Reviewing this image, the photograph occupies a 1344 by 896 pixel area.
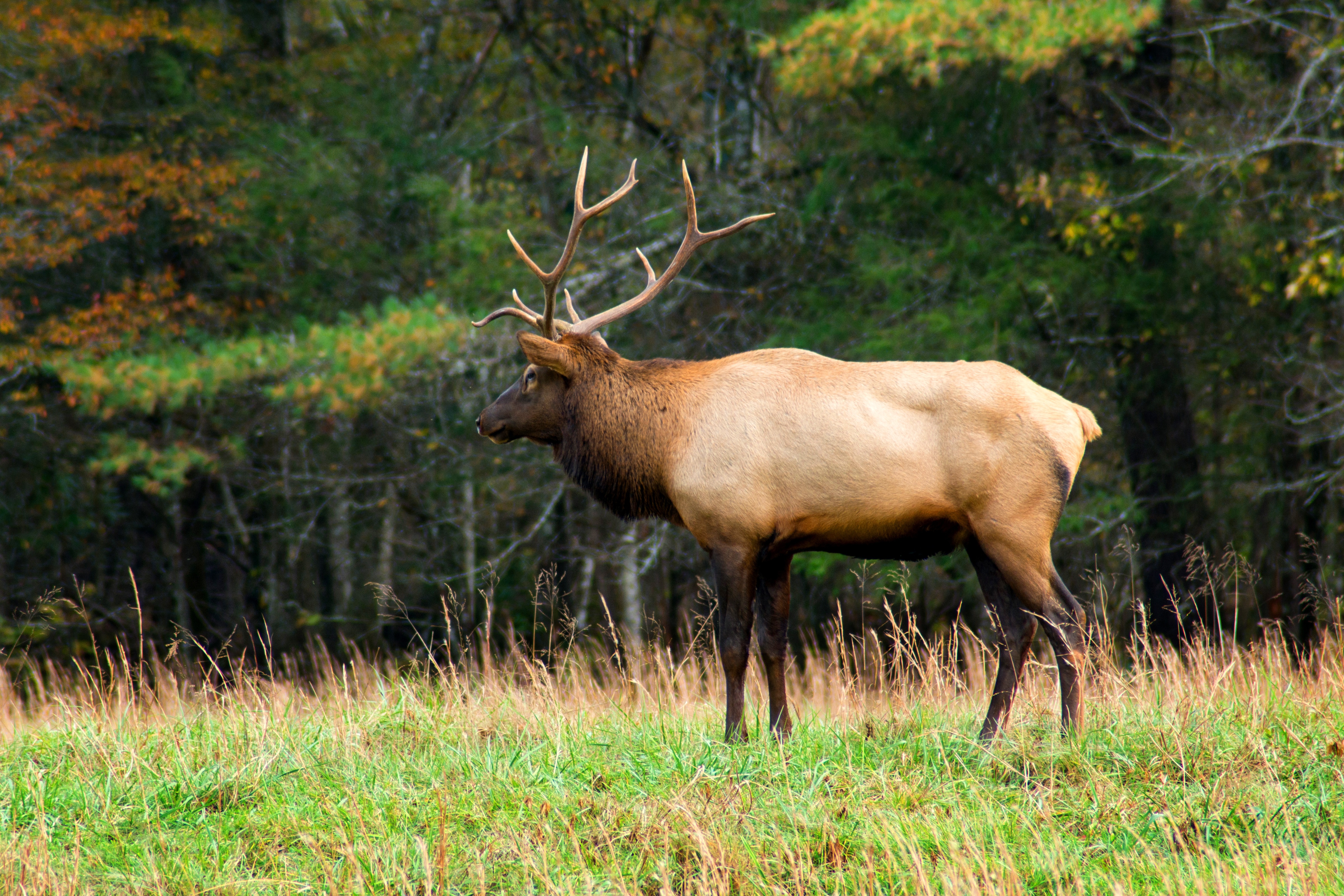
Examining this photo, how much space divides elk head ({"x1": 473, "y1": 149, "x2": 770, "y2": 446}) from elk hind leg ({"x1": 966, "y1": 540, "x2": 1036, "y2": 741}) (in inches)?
82.5

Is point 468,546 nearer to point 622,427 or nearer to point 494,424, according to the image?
point 494,424

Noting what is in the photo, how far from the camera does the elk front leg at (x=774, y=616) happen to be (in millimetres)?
5355

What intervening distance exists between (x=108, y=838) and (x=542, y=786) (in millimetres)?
1491

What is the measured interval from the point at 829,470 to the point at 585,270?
28.0 feet

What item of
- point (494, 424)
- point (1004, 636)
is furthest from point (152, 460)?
point (1004, 636)

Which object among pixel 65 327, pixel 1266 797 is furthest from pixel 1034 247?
pixel 65 327

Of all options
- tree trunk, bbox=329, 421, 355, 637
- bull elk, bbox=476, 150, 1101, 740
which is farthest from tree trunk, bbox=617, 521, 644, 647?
bull elk, bbox=476, 150, 1101, 740

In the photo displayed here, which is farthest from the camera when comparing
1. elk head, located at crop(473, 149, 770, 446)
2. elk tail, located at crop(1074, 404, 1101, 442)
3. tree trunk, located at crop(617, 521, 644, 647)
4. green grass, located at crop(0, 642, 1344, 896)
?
tree trunk, located at crop(617, 521, 644, 647)

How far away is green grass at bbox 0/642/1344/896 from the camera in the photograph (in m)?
3.53

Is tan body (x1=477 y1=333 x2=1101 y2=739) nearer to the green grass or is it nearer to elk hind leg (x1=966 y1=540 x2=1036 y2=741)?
elk hind leg (x1=966 y1=540 x2=1036 y2=741)

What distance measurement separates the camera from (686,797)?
396 centimetres

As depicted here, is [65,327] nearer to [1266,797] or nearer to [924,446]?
[924,446]

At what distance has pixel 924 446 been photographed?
4.89 m

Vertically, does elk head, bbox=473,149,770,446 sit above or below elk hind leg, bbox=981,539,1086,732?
above
